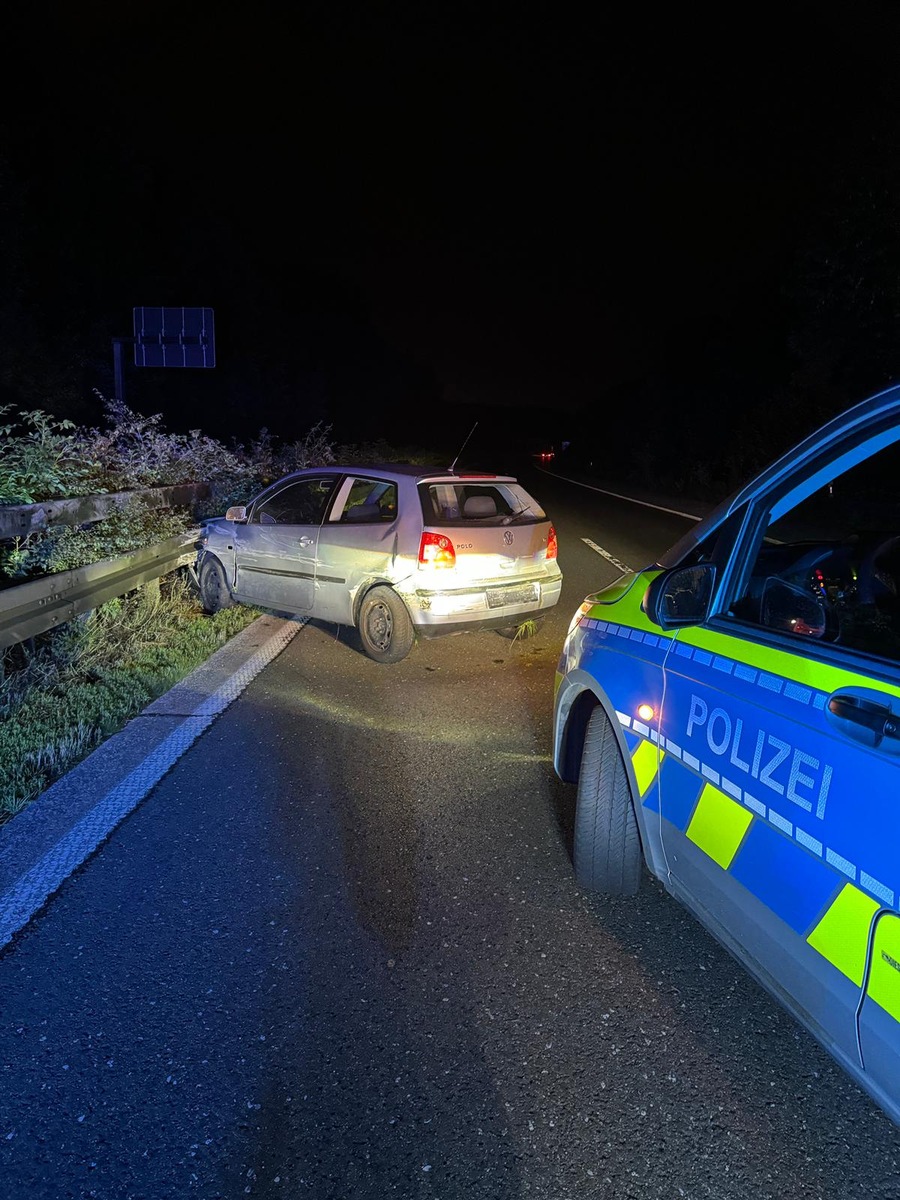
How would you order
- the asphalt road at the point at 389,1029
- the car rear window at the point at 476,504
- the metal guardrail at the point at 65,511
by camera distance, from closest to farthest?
the asphalt road at the point at 389,1029, the car rear window at the point at 476,504, the metal guardrail at the point at 65,511

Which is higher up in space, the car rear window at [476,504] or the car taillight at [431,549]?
the car rear window at [476,504]

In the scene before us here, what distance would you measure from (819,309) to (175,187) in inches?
1206

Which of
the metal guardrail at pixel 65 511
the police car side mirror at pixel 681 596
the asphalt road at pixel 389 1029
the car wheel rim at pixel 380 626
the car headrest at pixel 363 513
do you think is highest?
the police car side mirror at pixel 681 596

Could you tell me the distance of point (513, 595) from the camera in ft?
24.7

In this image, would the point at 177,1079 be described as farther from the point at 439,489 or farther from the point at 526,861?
the point at 439,489

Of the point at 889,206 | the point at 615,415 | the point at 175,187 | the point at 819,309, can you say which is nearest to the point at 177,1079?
the point at 889,206

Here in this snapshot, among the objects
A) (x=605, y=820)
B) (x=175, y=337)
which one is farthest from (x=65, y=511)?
(x=175, y=337)

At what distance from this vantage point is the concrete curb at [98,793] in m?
3.79

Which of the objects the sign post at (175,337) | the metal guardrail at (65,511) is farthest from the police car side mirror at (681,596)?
the sign post at (175,337)

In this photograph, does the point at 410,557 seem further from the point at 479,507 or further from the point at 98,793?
the point at 98,793

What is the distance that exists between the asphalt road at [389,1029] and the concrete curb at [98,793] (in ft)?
0.39

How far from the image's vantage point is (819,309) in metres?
24.2

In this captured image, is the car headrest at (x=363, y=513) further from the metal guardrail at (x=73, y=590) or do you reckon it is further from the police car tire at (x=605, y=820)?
the police car tire at (x=605, y=820)

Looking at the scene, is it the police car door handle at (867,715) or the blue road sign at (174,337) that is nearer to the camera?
the police car door handle at (867,715)
